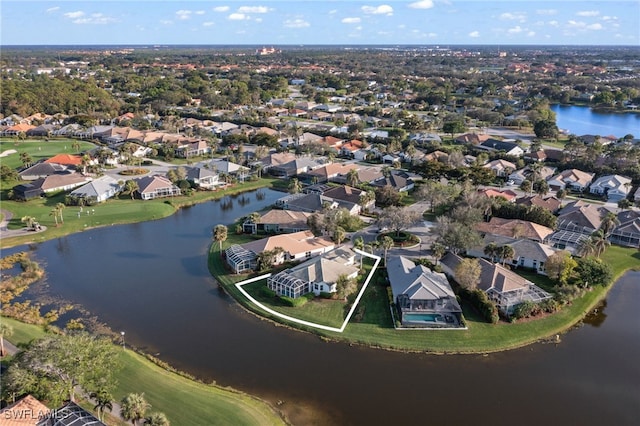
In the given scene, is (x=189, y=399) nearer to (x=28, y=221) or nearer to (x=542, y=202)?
(x=28, y=221)

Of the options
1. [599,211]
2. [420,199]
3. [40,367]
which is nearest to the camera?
[40,367]

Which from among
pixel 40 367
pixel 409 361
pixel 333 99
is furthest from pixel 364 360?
pixel 333 99

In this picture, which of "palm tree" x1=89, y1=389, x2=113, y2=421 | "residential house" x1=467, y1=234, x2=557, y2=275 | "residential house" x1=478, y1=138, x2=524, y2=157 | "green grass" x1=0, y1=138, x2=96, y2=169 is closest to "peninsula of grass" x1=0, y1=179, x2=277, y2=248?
"green grass" x1=0, y1=138, x2=96, y2=169

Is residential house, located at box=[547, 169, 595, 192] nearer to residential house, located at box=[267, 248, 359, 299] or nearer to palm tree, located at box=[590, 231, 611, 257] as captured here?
palm tree, located at box=[590, 231, 611, 257]

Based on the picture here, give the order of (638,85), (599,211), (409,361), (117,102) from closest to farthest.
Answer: (409,361) < (599,211) < (117,102) < (638,85)

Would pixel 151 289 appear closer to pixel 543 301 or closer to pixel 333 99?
pixel 543 301

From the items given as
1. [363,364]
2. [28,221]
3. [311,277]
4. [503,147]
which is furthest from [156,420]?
[503,147]

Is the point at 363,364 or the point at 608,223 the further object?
the point at 608,223
